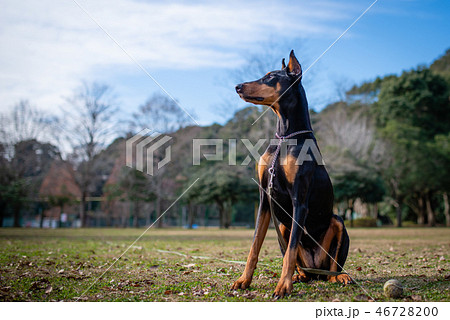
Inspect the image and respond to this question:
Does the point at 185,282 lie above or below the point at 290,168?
below

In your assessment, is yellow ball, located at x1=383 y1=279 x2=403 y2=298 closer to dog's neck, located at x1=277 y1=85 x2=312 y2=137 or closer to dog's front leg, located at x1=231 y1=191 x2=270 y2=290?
dog's front leg, located at x1=231 y1=191 x2=270 y2=290

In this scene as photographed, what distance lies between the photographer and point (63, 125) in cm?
3691

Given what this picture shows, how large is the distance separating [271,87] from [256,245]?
182 cm

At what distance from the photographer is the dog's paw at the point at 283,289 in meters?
3.94

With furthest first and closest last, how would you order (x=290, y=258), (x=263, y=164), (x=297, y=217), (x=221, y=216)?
(x=221, y=216)
(x=263, y=164)
(x=297, y=217)
(x=290, y=258)

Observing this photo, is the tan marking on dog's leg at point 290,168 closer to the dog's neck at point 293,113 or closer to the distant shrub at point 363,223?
the dog's neck at point 293,113

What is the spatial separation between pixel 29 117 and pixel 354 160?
29.6 meters

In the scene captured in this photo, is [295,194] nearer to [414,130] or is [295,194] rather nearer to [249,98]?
[249,98]

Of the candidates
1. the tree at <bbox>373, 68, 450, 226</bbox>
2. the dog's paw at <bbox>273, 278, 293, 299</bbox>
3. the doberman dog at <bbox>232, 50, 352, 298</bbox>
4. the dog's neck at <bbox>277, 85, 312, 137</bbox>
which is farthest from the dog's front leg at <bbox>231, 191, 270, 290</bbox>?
the tree at <bbox>373, 68, 450, 226</bbox>

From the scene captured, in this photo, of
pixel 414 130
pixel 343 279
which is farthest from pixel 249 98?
pixel 414 130

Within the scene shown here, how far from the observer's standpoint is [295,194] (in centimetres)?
437

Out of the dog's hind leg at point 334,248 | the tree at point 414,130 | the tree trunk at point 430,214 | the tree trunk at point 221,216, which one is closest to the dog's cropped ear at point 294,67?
the dog's hind leg at point 334,248

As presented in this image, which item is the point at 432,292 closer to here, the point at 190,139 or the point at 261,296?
the point at 261,296

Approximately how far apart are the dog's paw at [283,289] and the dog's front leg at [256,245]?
49 centimetres
